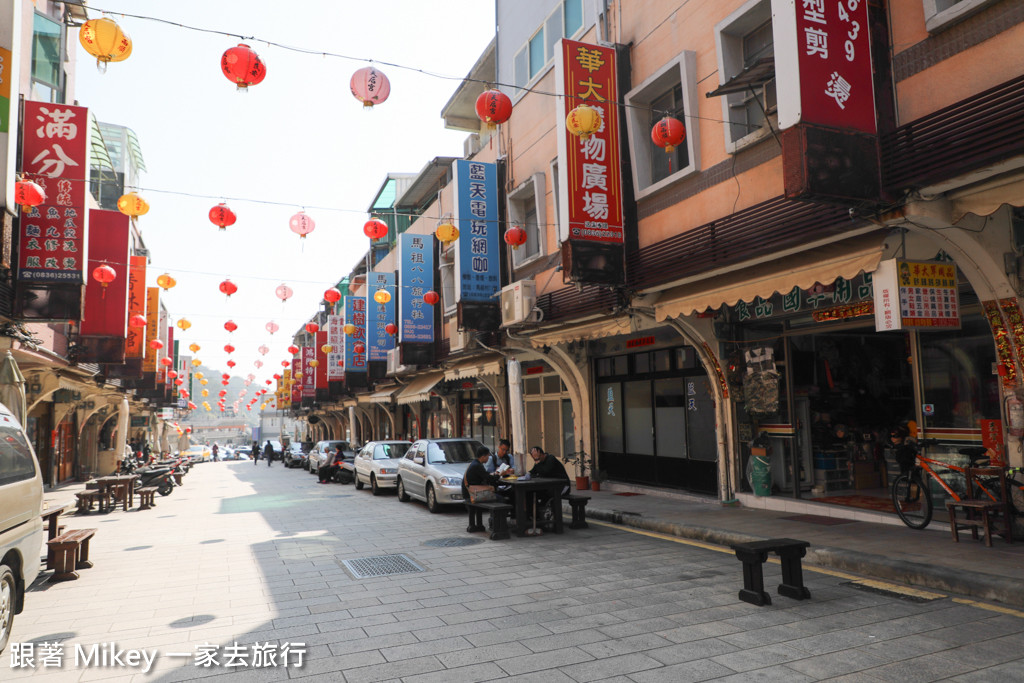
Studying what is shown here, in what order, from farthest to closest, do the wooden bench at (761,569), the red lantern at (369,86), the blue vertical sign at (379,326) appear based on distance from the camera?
1. the blue vertical sign at (379,326)
2. the red lantern at (369,86)
3. the wooden bench at (761,569)

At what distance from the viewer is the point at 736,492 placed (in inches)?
487

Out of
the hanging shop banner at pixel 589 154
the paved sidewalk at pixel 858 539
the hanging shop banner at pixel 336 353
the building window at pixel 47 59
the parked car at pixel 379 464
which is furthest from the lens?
the hanging shop banner at pixel 336 353

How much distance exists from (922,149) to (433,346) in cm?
1839

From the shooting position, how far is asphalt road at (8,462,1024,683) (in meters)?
4.75

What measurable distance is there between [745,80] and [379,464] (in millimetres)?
14148

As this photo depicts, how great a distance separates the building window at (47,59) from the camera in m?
17.2

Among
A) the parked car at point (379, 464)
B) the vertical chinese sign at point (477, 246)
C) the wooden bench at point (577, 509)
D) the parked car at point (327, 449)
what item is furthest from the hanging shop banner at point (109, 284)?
the wooden bench at point (577, 509)

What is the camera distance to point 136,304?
22.7 meters

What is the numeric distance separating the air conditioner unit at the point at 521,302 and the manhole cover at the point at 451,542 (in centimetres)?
665

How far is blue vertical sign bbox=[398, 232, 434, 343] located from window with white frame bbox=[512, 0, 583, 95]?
757 centimetres

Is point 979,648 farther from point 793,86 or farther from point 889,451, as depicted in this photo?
point 889,451

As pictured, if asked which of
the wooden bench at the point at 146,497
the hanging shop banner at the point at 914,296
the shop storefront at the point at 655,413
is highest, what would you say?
the hanging shop banner at the point at 914,296

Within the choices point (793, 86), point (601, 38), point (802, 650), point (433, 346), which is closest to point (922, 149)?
point (793, 86)

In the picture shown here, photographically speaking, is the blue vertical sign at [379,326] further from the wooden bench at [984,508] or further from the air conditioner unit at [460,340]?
the wooden bench at [984,508]
